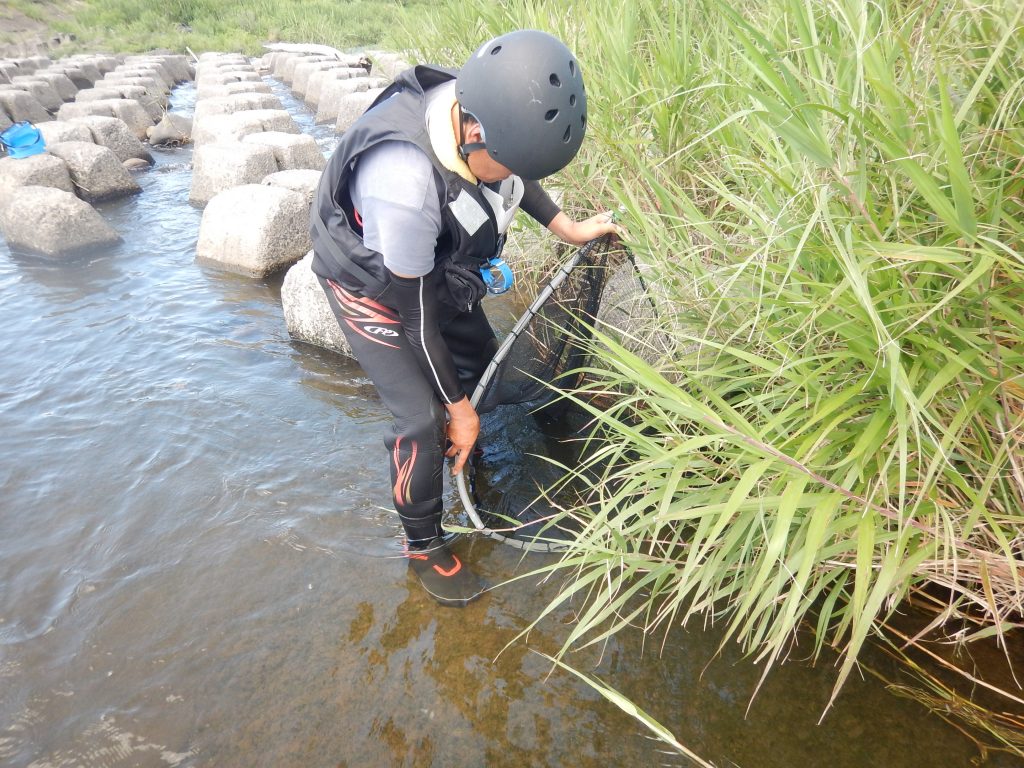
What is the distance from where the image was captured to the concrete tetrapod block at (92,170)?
8.14 m

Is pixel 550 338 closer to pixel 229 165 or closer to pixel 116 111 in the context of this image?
pixel 229 165

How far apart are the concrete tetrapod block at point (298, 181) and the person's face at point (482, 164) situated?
4337mm

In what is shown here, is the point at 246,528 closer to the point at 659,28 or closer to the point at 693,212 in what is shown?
the point at 693,212

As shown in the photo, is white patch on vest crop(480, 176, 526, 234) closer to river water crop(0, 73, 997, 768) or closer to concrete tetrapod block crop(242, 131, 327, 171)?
river water crop(0, 73, 997, 768)

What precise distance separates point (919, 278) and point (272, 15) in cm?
3166

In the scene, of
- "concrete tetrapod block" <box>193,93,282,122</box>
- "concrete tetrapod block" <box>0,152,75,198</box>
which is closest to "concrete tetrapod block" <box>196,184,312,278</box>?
"concrete tetrapod block" <box>0,152,75,198</box>

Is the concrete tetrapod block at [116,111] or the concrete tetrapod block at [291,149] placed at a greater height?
the concrete tetrapod block at [291,149]

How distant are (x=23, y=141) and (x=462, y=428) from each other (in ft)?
29.5

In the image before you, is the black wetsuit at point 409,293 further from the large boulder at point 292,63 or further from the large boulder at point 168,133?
the large boulder at point 292,63

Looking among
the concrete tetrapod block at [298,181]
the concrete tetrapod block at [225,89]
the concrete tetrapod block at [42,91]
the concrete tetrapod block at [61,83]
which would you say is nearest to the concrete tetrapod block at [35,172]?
the concrete tetrapod block at [298,181]

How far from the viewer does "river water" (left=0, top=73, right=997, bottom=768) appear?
2.22 m

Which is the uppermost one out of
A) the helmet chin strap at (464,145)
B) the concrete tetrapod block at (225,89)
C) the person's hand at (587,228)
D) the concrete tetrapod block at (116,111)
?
the helmet chin strap at (464,145)

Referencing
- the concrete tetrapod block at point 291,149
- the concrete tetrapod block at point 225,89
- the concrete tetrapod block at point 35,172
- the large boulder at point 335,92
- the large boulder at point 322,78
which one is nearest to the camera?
the concrete tetrapod block at point 35,172

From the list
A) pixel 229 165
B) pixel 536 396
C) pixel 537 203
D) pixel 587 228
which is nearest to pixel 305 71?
pixel 229 165
